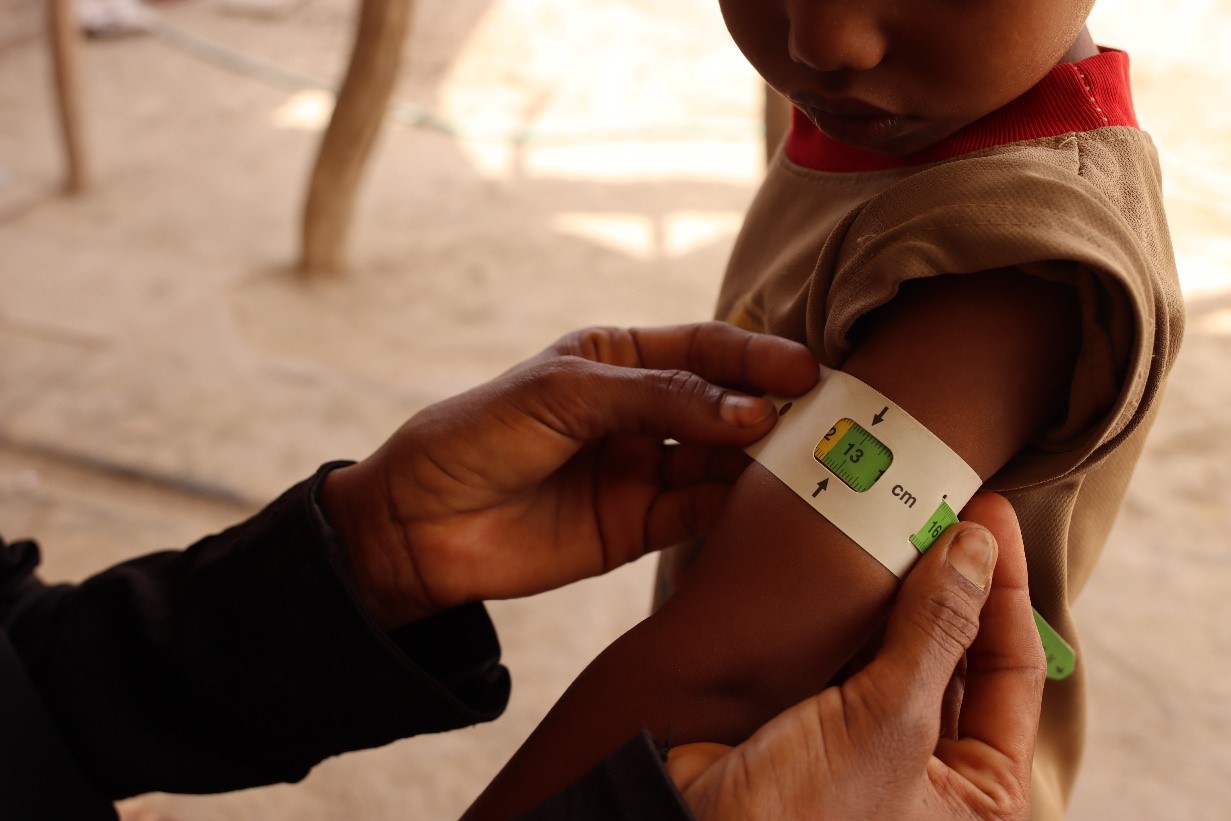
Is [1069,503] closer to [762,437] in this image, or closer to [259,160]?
[762,437]

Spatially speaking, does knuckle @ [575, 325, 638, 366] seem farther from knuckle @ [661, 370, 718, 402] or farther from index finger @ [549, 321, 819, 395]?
knuckle @ [661, 370, 718, 402]

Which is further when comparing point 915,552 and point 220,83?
point 220,83

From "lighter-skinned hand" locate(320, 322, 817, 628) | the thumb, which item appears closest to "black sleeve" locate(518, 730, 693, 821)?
the thumb

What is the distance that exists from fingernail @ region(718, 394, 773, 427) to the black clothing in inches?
13.2

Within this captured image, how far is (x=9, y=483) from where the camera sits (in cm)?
199

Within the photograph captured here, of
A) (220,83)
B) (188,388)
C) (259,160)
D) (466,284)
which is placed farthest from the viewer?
(220,83)

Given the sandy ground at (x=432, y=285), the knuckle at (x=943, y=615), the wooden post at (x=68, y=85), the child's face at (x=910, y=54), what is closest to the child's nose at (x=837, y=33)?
the child's face at (x=910, y=54)

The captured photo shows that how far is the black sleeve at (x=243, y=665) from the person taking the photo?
88 centimetres

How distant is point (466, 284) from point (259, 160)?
3.79 ft

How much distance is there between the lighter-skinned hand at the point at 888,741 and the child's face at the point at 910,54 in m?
0.26

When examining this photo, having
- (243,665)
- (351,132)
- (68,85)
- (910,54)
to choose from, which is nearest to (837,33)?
(910,54)

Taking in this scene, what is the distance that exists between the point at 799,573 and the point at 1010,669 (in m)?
0.18

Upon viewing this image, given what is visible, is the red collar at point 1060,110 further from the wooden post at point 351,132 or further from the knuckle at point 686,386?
the wooden post at point 351,132

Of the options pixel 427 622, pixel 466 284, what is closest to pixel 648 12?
pixel 466 284
